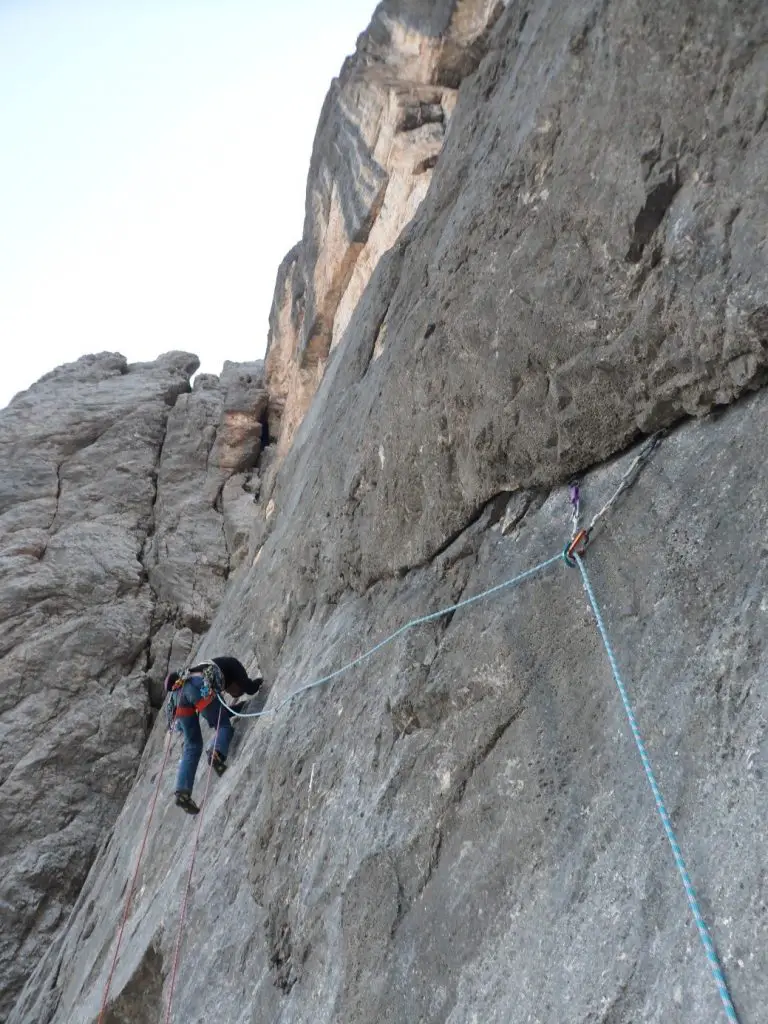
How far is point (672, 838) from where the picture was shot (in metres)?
2.88

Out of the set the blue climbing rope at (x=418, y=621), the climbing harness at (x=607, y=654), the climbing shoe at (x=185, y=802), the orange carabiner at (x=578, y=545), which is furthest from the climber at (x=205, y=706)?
the orange carabiner at (x=578, y=545)

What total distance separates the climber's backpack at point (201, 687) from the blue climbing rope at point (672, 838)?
16.9ft

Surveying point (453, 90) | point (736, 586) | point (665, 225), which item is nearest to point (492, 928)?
point (736, 586)

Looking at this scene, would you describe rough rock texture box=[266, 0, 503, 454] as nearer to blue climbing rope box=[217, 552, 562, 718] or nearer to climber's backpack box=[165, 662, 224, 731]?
climber's backpack box=[165, 662, 224, 731]

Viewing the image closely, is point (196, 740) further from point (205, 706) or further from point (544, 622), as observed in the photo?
point (544, 622)

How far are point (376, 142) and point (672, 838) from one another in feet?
46.0

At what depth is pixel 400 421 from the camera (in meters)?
6.44

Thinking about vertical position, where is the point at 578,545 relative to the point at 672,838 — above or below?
above

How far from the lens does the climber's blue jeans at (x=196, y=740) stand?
7855 millimetres

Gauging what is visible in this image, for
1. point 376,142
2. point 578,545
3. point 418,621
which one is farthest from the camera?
point 376,142

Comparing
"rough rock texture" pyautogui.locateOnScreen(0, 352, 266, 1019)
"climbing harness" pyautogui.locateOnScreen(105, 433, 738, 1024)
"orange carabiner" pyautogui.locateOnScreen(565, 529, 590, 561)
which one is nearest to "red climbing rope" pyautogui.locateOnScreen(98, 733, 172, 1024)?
"climbing harness" pyautogui.locateOnScreen(105, 433, 738, 1024)

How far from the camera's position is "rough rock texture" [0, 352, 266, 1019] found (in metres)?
13.8


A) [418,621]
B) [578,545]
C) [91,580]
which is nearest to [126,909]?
[418,621]

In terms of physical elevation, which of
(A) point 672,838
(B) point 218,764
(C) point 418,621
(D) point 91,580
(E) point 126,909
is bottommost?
(E) point 126,909
